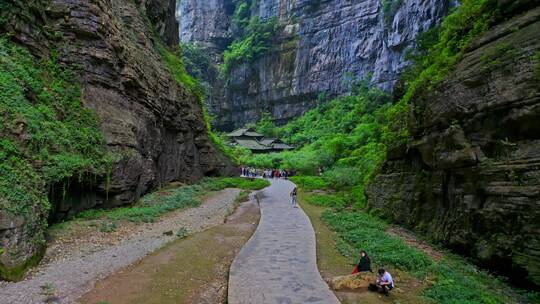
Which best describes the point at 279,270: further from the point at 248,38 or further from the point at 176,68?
the point at 248,38

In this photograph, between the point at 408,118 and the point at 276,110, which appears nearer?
the point at 408,118

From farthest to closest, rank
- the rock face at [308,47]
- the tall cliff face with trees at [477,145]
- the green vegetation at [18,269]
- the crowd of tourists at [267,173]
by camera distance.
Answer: the rock face at [308,47] → the crowd of tourists at [267,173] → the tall cliff face with trees at [477,145] → the green vegetation at [18,269]

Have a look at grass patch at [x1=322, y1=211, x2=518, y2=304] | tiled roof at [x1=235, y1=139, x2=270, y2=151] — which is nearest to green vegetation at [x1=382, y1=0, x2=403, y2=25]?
tiled roof at [x1=235, y1=139, x2=270, y2=151]

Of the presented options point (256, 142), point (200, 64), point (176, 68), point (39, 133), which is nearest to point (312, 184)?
point (176, 68)

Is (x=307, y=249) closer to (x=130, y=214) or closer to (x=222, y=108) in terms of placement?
(x=130, y=214)

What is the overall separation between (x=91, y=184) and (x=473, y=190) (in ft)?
49.2

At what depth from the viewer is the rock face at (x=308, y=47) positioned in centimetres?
5225

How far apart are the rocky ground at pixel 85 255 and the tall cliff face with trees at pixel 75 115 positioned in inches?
23.0

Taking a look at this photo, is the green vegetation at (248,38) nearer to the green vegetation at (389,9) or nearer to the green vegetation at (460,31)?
the green vegetation at (389,9)

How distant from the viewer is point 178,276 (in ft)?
29.9

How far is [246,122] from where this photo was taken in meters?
80.6

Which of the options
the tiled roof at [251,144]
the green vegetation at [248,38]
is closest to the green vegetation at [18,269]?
the tiled roof at [251,144]

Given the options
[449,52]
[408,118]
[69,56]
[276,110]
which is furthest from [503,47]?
[276,110]

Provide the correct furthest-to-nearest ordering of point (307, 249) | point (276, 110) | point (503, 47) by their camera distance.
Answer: point (276, 110) < point (307, 249) < point (503, 47)
